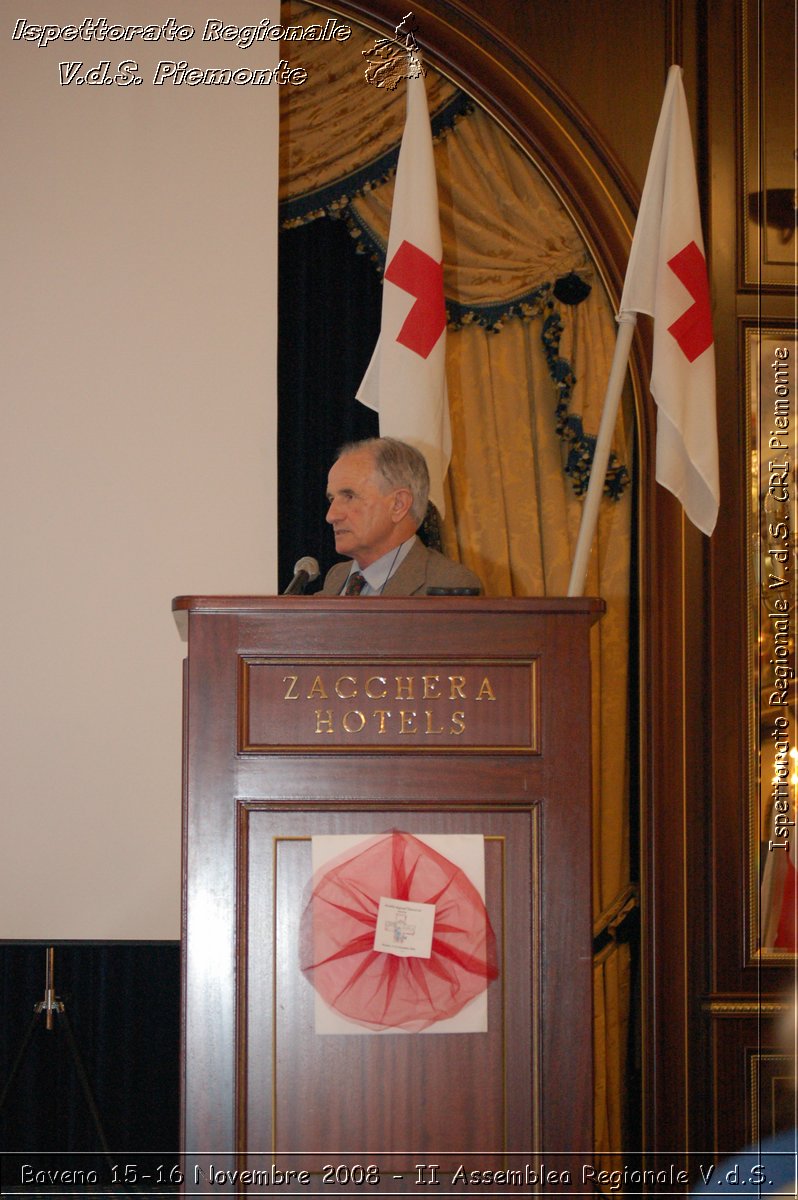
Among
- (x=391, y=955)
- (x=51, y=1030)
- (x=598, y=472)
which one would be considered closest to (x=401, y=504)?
(x=598, y=472)

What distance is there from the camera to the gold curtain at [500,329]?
414 cm

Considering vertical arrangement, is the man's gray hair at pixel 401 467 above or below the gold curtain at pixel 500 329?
below


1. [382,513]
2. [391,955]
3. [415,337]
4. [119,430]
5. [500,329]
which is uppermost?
[500,329]

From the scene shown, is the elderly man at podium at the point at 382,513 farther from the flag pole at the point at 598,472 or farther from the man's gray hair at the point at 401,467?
the flag pole at the point at 598,472

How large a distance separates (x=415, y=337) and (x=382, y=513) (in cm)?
94

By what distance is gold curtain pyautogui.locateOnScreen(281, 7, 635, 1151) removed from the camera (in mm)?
4137

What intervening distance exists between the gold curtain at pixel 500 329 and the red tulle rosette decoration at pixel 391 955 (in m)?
2.26

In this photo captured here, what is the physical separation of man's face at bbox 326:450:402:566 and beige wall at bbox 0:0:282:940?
1.07 metres

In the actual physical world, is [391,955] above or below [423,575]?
below

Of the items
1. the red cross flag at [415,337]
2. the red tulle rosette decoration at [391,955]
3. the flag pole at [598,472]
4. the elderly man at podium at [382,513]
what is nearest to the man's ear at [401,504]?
the elderly man at podium at [382,513]

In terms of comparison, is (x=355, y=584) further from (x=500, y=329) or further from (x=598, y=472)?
(x=500, y=329)

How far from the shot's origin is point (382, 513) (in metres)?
2.75

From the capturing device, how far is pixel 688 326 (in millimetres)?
3207

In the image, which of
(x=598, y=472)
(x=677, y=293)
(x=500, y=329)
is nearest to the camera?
(x=598, y=472)
